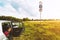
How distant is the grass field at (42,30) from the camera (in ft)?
7.82

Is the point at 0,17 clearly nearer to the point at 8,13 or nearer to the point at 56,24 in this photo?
the point at 8,13

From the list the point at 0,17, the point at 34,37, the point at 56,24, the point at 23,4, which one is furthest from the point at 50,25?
the point at 0,17

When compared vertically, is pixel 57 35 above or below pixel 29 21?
below

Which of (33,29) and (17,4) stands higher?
(17,4)

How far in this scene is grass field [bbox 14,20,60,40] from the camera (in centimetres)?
238

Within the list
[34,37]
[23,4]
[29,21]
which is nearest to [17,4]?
[23,4]

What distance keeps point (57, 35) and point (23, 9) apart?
479 millimetres

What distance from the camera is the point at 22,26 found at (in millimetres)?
2385

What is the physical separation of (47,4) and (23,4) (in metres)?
0.27

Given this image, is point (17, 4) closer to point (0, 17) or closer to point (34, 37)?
point (0, 17)

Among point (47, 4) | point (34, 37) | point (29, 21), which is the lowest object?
point (34, 37)

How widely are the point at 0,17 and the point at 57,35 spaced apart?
663 mm

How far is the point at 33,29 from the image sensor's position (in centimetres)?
240

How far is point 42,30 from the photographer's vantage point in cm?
240
